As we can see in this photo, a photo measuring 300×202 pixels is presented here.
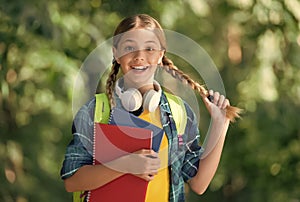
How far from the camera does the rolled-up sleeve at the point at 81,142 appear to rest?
2475 millimetres

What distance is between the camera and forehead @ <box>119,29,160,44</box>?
2488mm

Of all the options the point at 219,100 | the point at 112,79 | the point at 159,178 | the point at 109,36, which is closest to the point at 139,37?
the point at 112,79

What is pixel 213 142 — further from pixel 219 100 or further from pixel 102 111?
pixel 102 111

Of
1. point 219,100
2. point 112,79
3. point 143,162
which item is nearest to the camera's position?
point 143,162

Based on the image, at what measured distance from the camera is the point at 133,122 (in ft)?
8.02

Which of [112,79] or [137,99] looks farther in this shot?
[112,79]

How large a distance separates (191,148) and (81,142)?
308 millimetres

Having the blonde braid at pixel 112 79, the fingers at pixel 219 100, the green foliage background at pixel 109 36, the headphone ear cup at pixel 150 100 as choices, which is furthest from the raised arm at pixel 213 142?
the green foliage background at pixel 109 36

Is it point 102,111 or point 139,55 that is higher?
point 139,55

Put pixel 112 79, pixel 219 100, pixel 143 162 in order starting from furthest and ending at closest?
pixel 112 79
pixel 219 100
pixel 143 162

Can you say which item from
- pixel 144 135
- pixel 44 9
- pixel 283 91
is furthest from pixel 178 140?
pixel 283 91

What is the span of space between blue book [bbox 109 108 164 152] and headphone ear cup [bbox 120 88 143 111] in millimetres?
25

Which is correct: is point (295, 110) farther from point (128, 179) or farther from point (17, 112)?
point (128, 179)

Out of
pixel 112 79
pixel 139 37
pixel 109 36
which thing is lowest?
pixel 112 79
